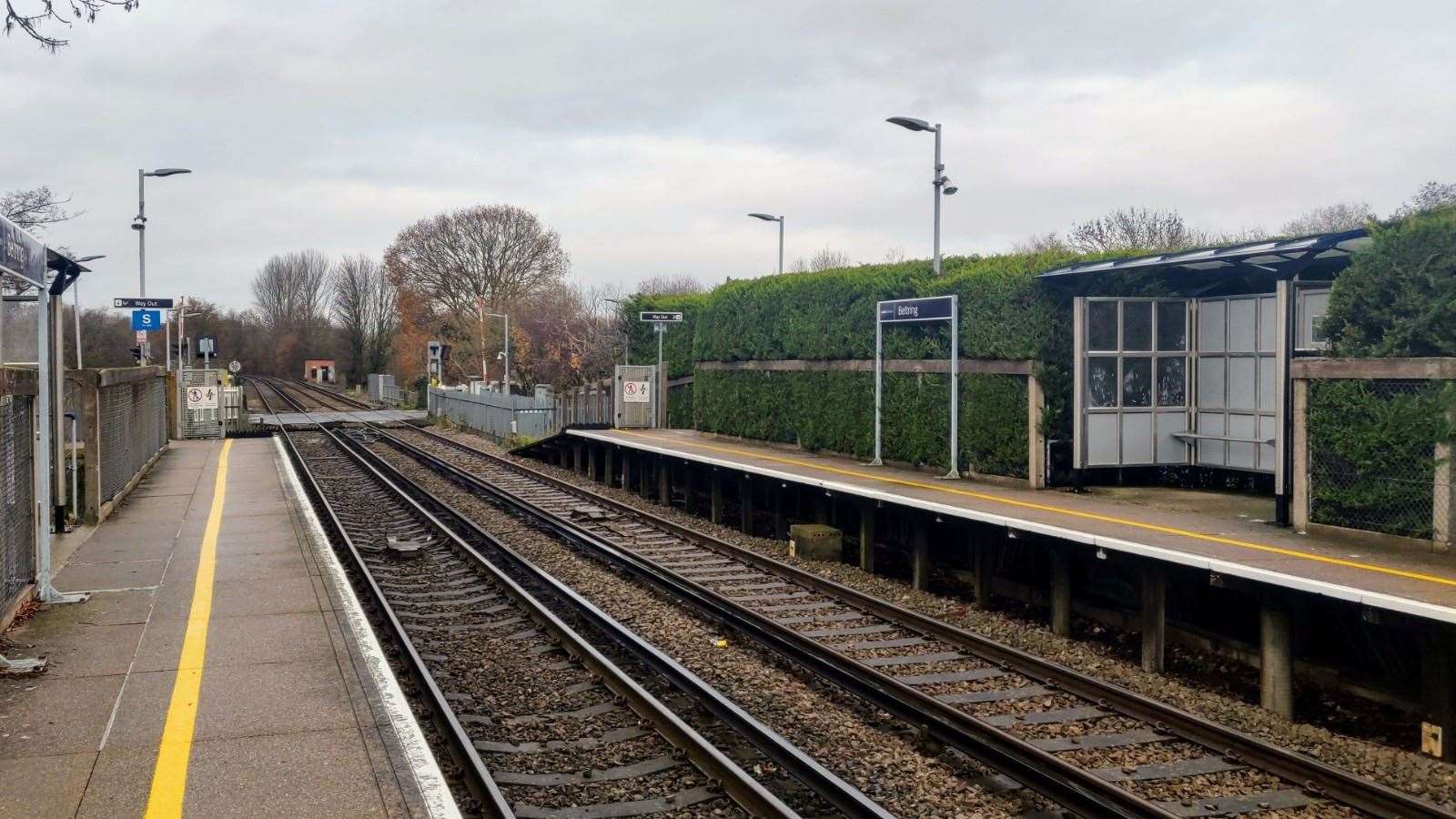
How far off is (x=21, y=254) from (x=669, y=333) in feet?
67.3

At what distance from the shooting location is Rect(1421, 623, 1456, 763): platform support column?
7.30 meters

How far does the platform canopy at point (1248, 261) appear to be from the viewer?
10.5 meters

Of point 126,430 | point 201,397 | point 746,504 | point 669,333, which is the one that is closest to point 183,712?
point 746,504

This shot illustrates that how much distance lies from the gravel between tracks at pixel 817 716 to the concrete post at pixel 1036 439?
4992mm

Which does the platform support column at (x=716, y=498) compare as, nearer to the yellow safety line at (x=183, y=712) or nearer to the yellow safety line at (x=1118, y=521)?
the yellow safety line at (x=1118, y=521)

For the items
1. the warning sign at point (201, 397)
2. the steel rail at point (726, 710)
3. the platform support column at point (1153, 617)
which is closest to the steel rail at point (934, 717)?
the steel rail at point (726, 710)

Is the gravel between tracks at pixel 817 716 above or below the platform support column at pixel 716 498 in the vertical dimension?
below

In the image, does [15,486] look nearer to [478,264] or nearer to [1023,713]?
[1023,713]

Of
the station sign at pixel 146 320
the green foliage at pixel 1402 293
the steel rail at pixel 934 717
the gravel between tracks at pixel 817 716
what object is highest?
the station sign at pixel 146 320

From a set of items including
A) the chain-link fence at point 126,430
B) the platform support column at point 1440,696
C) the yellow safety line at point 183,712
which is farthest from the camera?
the chain-link fence at point 126,430

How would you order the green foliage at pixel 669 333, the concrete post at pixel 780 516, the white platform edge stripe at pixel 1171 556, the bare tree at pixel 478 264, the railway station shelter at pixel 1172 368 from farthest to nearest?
the bare tree at pixel 478 264
the green foliage at pixel 669 333
the concrete post at pixel 780 516
the railway station shelter at pixel 1172 368
the white platform edge stripe at pixel 1171 556

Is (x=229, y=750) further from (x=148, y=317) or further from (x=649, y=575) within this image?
Answer: (x=148, y=317)

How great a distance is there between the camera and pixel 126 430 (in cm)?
1916

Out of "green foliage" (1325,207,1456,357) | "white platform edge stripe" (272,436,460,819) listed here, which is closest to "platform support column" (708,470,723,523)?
"white platform edge stripe" (272,436,460,819)
